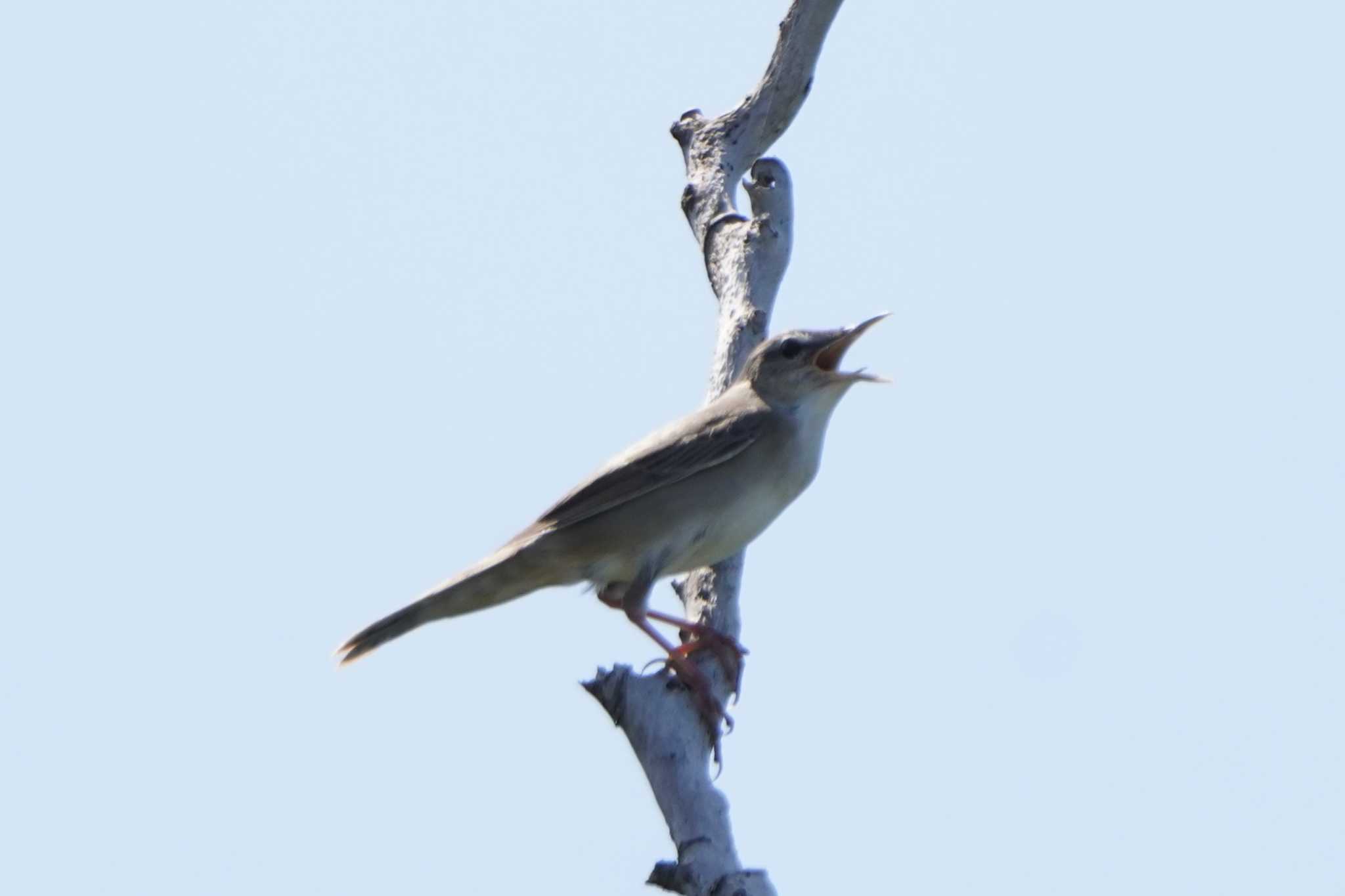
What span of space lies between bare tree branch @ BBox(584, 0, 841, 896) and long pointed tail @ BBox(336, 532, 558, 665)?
24.4 inches

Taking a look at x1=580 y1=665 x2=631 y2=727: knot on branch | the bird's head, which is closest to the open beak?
the bird's head

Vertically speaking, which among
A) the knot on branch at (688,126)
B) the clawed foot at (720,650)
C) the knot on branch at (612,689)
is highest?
the knot on branch at (688,126)

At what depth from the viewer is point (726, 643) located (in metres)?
6.24

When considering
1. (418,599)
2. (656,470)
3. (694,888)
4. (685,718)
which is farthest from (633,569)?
(694,888)

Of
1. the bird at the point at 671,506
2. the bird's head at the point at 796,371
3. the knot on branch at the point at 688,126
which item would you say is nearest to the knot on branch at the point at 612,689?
the bird at the point at 671,506

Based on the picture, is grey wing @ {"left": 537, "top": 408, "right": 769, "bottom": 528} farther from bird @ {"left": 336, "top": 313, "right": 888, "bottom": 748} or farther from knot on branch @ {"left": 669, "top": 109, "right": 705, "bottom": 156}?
knot on branch @ {"left": 669, "top": 109, "right": 705, "bottom": 156}

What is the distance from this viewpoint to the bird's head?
6930mm

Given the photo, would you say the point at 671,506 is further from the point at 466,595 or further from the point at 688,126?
the point at 688,126

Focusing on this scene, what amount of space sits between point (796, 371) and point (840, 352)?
315 mm

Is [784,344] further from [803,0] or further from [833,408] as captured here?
[803,0]

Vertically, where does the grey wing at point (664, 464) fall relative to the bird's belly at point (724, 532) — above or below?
above

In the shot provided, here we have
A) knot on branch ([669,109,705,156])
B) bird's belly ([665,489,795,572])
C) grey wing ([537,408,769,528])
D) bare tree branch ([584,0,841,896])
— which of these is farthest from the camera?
knot on branch ([669,109,705,156])

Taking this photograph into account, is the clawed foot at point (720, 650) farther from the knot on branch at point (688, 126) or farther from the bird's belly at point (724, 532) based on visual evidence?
the knot on branch at point (688, 126)

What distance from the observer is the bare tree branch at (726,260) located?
17.3 ft
